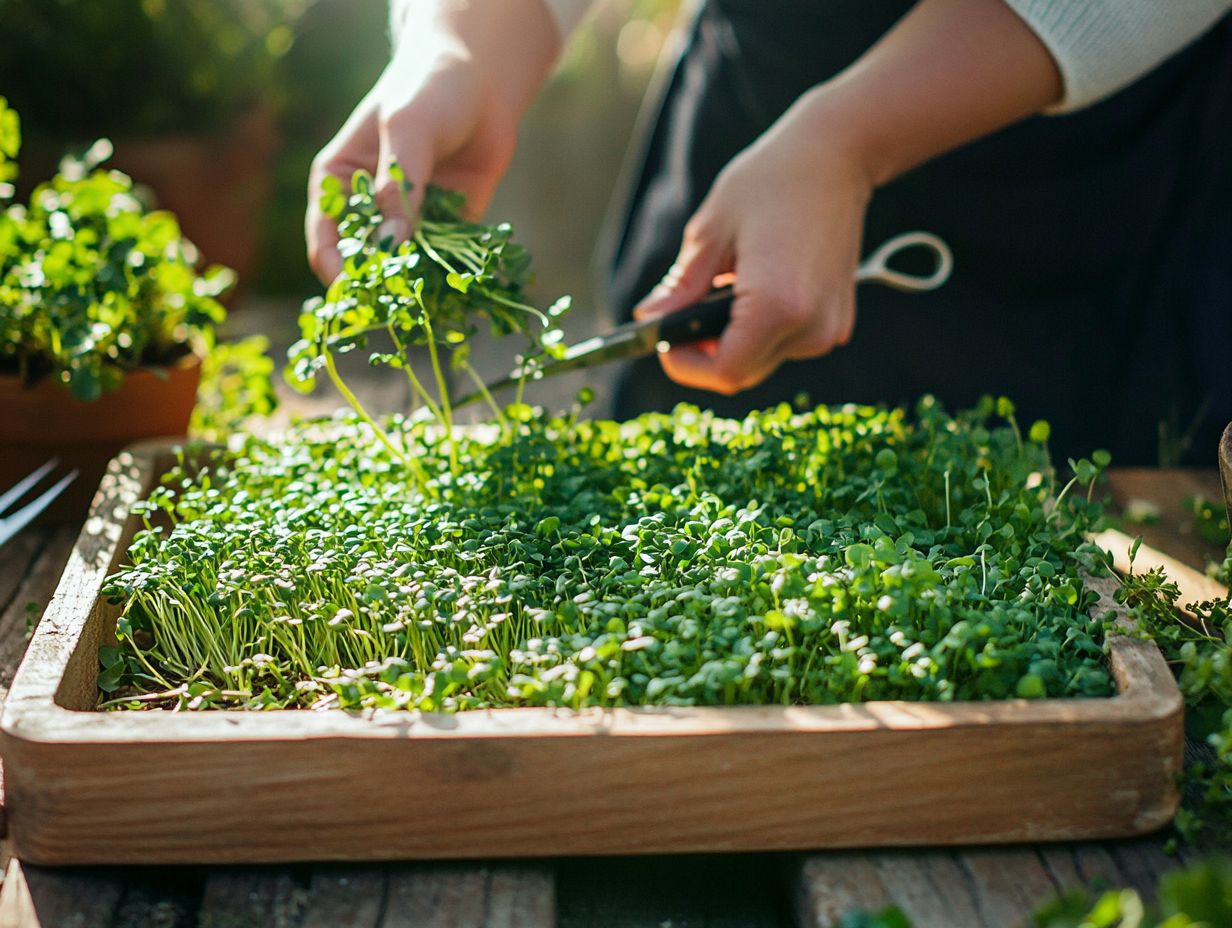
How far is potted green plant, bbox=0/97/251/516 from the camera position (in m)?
1.53

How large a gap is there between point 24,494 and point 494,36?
37.2 inches

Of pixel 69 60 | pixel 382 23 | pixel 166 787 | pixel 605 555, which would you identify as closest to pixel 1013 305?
pixel 605 555

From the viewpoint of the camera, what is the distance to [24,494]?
1.62 meters

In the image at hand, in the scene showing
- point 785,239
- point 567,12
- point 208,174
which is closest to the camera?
point 785,239

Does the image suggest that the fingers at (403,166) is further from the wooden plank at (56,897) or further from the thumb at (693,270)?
the wooden plank at (56,897)

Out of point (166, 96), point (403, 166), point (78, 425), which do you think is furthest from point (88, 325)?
point (166, 96)

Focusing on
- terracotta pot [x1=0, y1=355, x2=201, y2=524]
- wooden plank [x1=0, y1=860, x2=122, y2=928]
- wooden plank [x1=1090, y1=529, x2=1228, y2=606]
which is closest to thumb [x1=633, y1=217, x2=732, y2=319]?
wooden plank [x1=1090, y1=529, x2=1228, y2=606]

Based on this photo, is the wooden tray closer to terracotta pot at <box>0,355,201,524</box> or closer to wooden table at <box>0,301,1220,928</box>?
wooden table at <box>0,301,1220,928</box>

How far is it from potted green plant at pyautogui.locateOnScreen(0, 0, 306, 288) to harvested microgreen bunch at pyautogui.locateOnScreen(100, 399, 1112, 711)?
6.27 feet

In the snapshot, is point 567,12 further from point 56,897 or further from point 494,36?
point 56,897

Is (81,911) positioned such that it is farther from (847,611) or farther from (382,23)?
(382,23)

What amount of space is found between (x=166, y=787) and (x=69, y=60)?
2.66 m

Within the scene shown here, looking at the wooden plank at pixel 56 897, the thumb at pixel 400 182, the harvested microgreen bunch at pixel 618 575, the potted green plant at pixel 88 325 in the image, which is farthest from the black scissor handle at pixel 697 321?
the wooden plank at pixel 56 897

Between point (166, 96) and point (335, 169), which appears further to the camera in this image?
point (166, 96)
